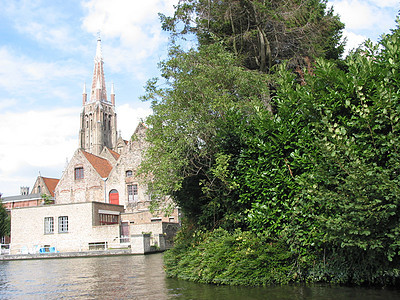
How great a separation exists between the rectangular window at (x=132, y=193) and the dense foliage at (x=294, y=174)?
106 ft

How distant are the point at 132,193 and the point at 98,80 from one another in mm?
72606

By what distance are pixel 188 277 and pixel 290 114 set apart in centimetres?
562

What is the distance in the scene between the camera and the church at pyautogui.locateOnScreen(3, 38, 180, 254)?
3256 centimetres

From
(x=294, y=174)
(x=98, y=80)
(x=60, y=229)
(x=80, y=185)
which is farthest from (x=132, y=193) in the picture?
(x=98, y=80)

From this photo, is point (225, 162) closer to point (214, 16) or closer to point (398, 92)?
point (398, 92)

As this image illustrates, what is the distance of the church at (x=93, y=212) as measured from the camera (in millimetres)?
32562

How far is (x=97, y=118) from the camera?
10669cm

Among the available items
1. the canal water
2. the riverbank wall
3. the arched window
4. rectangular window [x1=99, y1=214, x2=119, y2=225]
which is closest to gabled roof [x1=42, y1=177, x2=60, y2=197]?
the arched window

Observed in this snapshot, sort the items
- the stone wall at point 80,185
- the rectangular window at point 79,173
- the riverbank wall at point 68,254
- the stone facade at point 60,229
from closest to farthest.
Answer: the riverbank wall at point 68,254
the stone facade at point 60,229
the stone wall at point 80,185
the rectangular window at point 79,173

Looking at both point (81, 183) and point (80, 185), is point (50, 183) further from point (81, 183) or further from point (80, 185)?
point (81, 183)

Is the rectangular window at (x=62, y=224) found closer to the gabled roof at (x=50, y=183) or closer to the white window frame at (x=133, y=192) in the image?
the white window frame at (x=133, y=192)

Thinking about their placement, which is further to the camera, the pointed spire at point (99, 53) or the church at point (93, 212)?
the pointed spire at point (99, 53)

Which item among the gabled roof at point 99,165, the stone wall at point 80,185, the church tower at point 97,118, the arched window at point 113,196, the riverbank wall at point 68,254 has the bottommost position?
the riverbank wall at point 68,254

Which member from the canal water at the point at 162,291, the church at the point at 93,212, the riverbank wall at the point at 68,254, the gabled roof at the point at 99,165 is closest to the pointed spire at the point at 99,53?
the church at the point at 93,212
